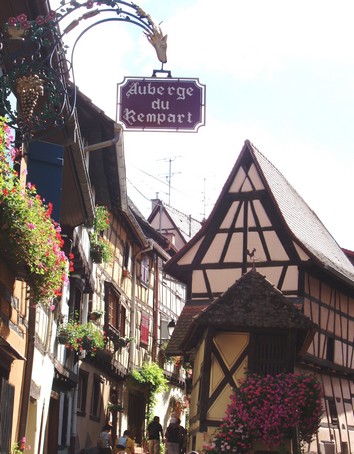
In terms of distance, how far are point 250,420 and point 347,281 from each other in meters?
9.24

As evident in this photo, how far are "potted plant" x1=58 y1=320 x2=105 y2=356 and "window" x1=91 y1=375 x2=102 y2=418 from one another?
450 centimetres

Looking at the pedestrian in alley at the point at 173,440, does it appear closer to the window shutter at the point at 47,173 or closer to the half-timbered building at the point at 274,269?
the half-timbered building at the point at 274,269

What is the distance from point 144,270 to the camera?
115ft

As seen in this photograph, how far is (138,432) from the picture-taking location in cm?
3303

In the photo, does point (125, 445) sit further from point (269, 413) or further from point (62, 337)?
point (269, 413)

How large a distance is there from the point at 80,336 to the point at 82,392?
5324 mm

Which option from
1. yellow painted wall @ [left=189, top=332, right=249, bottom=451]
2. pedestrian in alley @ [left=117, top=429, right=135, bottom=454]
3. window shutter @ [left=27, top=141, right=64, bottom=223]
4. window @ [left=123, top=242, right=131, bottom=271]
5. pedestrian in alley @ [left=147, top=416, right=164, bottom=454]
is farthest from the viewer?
window @ [left=123, top=242, right=131, bottom=271]

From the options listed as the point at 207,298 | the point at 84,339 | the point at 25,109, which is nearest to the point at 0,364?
the point at 25,109

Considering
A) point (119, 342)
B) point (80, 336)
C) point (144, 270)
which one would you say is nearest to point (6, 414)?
point (80, 336)

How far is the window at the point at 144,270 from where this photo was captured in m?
34.6

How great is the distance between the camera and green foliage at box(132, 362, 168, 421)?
32375mm

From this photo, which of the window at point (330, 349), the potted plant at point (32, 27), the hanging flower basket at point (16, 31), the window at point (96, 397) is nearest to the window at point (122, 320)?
the window at point (96, 397)

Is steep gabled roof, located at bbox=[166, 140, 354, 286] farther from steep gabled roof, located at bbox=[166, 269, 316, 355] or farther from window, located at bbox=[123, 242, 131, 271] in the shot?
window, located at bbox=[123, 242, 131, 271]

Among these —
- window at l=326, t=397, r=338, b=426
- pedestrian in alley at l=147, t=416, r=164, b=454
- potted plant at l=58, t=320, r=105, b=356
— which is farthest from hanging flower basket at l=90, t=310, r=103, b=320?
window at l=326, t=397, r=338, b=426
